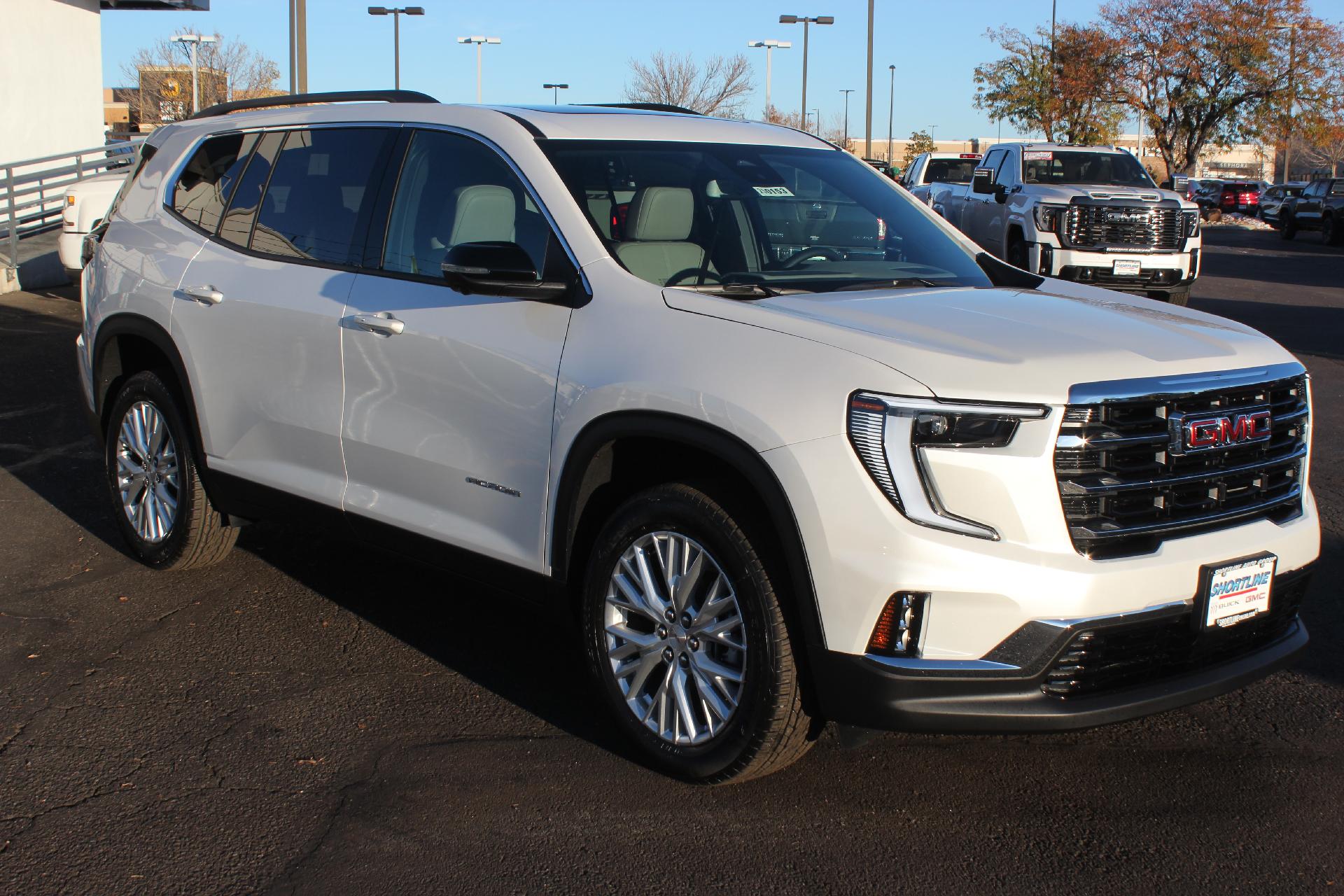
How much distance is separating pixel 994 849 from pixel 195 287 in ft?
12.2

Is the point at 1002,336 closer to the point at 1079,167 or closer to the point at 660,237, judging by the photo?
the point at 660,237

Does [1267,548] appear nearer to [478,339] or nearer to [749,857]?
[749,857]

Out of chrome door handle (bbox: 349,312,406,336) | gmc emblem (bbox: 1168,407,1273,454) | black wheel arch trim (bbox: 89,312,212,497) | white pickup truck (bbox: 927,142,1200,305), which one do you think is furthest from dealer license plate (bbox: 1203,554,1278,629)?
white pickup truck (bbox: 927,142,1200,305)

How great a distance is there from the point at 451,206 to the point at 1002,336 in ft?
6.52

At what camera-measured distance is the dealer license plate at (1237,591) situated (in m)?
3.48

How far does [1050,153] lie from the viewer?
1791 cm

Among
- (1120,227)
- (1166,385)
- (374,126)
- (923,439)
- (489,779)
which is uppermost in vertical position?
(374,126)

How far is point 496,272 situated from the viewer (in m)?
4.00

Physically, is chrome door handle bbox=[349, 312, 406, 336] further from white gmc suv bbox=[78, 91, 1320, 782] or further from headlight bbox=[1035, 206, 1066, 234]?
headlight bbox=[1035, 206, 1066, 234]

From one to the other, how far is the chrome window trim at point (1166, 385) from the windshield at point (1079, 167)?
14527 mm

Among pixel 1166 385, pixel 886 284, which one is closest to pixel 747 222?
pixel 886 284

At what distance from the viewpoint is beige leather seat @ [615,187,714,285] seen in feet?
13.6

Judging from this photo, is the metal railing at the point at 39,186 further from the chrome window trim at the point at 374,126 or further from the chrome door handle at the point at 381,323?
the chrome door handle at the point at 381,323

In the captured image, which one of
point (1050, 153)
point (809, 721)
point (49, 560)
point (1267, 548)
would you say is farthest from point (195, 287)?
point (1050, 153)
